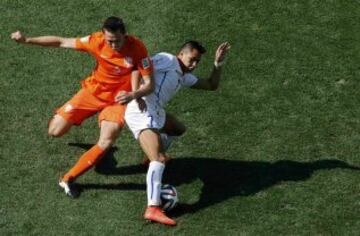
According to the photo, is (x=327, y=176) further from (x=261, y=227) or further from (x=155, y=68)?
(x=155, y=68)

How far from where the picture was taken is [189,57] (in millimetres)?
9867

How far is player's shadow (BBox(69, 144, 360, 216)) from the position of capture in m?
9.99

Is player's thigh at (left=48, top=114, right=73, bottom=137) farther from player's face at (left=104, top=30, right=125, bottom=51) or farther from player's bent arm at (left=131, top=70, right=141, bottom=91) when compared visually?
player's face at (left=104, top=30, right=125, bottom=51)

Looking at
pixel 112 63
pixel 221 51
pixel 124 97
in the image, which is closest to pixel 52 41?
pixel 112 63

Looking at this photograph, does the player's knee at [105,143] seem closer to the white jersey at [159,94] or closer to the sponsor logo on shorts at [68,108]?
the white jersey at [159,94]

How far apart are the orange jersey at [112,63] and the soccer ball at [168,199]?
4.17ft

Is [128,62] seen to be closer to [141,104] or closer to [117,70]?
[117,70]

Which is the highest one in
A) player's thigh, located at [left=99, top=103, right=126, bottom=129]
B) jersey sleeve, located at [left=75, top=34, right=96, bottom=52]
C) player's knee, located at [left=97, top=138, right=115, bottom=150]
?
jersey sleeve, located at [left=75, top=34, right=96, bottom=52]

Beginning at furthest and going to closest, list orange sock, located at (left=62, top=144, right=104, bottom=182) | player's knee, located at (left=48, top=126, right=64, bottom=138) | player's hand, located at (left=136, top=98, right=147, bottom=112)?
player's knee, located at (left=48, top=126, right=64, bottom=138) → orange sock, located at (left=62, top=144, right=104, bottom=182) → player's hand, located at (left=136, top=98, right=147, bottom=112)

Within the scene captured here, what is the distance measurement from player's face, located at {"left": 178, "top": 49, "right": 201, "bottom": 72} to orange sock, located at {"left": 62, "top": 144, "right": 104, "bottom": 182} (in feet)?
4.40

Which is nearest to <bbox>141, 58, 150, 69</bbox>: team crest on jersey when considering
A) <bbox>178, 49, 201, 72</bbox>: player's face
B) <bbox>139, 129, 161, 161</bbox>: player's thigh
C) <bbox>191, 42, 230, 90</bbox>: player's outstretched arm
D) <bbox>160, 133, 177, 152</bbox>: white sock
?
<bbox>178, 49, 201, 72</bbox>: player's face

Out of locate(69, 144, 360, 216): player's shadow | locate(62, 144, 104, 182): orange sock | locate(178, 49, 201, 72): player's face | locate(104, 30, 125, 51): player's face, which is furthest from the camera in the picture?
locate(69, 144, 360, 216): player's shadow

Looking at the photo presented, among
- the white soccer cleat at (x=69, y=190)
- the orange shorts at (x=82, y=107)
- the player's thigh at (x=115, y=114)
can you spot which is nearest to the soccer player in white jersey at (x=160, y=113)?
the player's thigh at (x=115, y=114)

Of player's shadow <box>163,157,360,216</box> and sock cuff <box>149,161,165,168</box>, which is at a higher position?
sock cuff <box>149,161,165,168</box>
